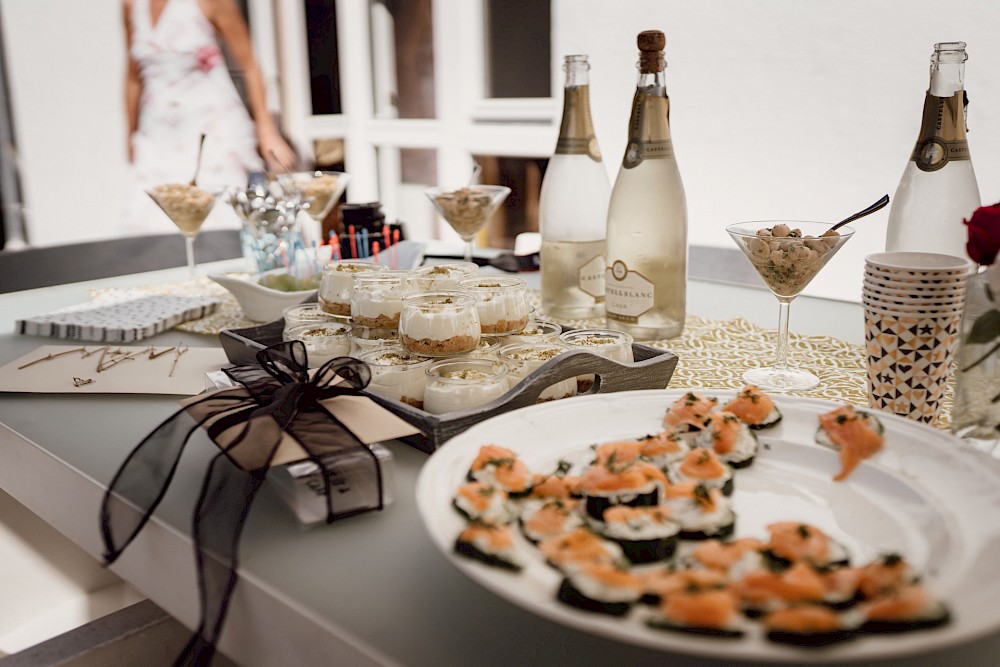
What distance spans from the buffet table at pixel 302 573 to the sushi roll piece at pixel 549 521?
2.2 inches

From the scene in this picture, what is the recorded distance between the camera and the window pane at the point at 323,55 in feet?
13.8

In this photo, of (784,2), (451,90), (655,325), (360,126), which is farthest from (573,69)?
(360,126)

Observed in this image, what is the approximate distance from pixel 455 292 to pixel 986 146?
1890 millimetres

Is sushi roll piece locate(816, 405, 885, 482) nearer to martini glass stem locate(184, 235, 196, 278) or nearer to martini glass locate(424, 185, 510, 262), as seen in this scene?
martini glass locate(424, 185, 510, 262)

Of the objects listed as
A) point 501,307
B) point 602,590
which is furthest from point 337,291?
point 602,590

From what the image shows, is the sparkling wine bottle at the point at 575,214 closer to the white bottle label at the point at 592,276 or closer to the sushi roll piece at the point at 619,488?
the white bottle label at the point at 592,276

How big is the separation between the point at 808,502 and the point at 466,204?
882mm

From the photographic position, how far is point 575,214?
1326mm

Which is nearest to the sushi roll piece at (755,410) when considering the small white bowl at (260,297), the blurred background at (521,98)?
the small white bowl at (260,297)

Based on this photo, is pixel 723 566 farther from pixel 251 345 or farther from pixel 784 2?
pixel 784 2

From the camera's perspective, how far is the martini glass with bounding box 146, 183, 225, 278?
4.91 feet

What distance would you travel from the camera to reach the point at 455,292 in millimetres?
903

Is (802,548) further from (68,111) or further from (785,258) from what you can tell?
(68,111)

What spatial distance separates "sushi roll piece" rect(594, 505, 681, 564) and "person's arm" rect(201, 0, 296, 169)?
4.09 m
